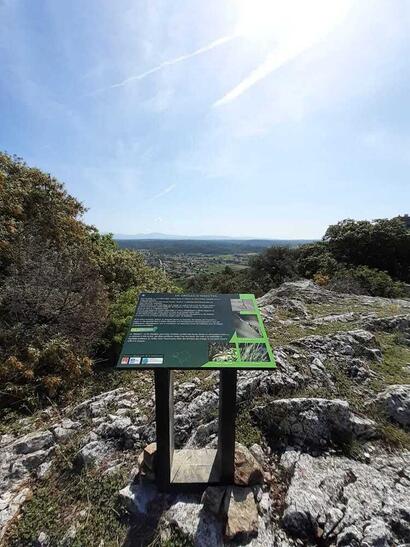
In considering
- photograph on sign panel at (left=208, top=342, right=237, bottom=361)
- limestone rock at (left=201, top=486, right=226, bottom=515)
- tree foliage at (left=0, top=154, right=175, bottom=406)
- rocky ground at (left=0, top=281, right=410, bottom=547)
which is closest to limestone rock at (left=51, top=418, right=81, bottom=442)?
rocky ground at (left=0, top=281, right=410, bottom=547)

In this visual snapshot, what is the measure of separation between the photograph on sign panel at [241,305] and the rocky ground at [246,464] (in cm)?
165

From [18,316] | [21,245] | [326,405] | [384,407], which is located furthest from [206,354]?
[21,245]

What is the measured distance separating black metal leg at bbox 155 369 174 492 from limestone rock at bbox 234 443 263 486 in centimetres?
77

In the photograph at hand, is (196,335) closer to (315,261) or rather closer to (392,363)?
(392,363)

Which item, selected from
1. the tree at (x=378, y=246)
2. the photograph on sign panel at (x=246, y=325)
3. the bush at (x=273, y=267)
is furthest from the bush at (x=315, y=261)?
the photograph on sign panel at (x=246, y=325)

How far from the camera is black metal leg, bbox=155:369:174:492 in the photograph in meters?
3.13

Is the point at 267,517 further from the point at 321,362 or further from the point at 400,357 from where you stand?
the point at 400,357

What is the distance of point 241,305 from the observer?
146 inches

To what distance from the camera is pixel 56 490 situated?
3531 millimetres

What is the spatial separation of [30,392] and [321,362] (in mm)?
5114

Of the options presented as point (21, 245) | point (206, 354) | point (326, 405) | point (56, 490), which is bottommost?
point (56, 490)

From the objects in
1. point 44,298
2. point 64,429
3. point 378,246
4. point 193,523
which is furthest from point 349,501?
point 378,246

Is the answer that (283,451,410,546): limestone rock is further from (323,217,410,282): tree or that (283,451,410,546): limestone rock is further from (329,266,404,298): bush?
(323,217,410,282): tree

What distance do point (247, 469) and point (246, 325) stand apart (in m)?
1.61
